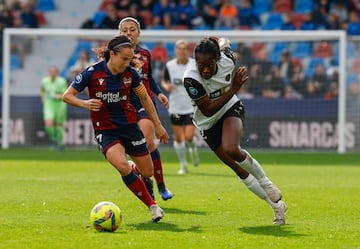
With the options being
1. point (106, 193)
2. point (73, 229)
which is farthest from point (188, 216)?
point (106, 193)

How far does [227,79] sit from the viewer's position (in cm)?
1044

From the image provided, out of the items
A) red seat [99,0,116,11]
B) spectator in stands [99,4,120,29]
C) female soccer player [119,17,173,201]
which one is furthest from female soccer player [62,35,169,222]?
red seat [99,0,116,11]

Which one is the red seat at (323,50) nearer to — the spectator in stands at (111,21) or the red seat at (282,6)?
the red seat at (282,6)

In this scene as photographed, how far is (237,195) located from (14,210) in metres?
3.76

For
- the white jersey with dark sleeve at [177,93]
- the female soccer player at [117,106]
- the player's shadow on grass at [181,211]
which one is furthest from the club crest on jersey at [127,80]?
the white jersey with dark sleeve at [177,93]

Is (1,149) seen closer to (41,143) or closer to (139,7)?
(41,143)

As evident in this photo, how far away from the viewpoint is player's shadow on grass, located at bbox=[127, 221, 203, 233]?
390 inches

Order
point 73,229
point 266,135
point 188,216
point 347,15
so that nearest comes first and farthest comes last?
1. point 73,229
2. point 188,216
3. point 266,135
4. point 347,15

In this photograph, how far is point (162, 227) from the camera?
33.3 feet

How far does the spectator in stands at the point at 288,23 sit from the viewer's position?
2930 cm

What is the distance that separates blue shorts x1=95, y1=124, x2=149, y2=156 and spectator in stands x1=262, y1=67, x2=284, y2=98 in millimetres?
15234

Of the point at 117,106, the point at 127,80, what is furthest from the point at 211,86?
the point at 117,106

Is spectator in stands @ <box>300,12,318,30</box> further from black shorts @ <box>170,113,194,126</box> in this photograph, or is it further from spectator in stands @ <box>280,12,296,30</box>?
black shorts @ <box>170,113,194,126</box>

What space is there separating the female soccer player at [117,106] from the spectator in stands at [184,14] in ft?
62.3
